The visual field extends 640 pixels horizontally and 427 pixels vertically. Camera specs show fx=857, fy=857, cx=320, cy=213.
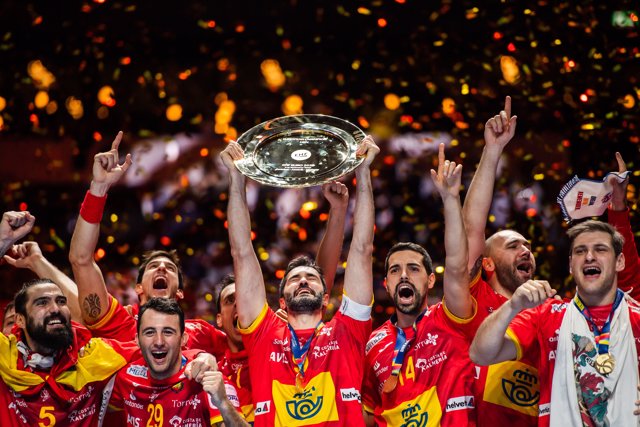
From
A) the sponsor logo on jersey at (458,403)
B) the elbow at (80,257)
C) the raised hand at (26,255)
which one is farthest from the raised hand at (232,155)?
the sponsor logo on jersey at (458,403)

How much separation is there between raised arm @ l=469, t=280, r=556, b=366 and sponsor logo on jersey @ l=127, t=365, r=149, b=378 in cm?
155

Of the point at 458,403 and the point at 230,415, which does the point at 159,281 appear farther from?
the point at 458,403

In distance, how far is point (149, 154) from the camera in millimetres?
8781

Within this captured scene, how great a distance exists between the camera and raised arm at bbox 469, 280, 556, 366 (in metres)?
3.26

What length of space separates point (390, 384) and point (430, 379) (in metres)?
0.19

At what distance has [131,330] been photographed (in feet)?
15.4

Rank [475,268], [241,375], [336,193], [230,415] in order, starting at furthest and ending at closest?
[336,193], [241,375], [475,268], [230,415]

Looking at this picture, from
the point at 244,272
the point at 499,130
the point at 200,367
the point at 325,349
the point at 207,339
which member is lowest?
the point at 200,367

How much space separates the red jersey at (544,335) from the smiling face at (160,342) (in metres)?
1.53

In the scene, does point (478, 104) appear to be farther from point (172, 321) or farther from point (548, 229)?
point (172, 321)

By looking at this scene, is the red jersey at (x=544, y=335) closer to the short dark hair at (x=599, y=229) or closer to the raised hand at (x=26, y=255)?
the short dark hair at (x=599, y=229)

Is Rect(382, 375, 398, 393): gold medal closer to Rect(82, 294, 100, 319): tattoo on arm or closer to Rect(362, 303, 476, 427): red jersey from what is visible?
Rect(362, 303, 476, 427): red jersey

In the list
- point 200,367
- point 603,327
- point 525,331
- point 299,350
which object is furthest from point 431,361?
point 200,367

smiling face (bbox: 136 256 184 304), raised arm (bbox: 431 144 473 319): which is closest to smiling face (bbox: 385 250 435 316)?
raised arm (bbox: 431 144 473 319)
